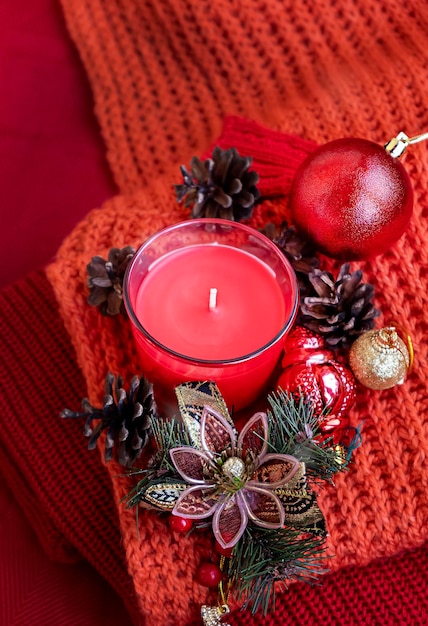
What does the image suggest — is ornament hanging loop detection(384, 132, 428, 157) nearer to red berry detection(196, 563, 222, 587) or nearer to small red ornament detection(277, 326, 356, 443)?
small red ornament detection(277, 326, 356, 443)

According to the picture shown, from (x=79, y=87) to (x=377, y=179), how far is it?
54 centimetres

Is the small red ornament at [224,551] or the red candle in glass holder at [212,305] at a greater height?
the red candle in glass holder at [212,305]

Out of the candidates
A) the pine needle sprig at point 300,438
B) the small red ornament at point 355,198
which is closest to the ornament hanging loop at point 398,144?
the small red ornament at point 355,198

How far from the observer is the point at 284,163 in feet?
2.09

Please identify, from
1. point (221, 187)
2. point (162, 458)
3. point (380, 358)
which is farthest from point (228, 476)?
point (221, 187)

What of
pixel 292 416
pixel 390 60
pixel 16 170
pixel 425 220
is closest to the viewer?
pixel 292 416

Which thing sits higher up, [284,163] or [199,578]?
[284,163]

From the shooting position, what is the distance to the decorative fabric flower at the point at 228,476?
17.2 inches

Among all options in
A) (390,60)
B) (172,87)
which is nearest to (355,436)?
(390,60)

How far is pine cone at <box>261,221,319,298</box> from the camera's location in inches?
21.8

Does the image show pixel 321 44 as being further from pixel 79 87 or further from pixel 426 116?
pixel 79 87

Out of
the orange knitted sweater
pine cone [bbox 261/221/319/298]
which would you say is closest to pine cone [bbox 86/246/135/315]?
the orange knitted sweater

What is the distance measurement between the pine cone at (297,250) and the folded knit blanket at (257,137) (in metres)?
0.05

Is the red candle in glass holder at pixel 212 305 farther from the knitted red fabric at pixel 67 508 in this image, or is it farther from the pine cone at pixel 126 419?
the knitted red fabric at pixel 67 508
